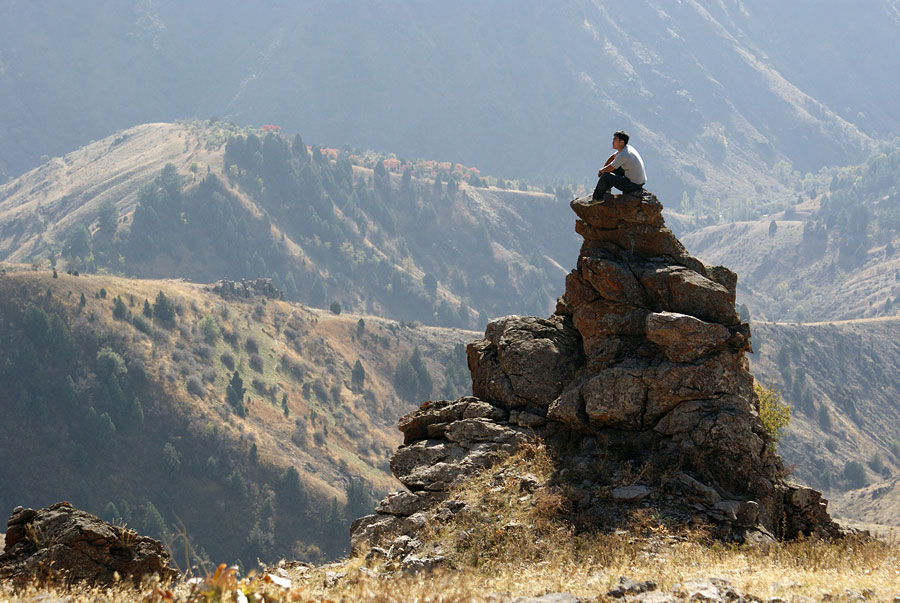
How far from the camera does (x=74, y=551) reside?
16531 mm

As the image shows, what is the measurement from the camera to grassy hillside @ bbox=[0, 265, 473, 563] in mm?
108500

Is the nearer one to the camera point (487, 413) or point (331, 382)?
point (487, 413)

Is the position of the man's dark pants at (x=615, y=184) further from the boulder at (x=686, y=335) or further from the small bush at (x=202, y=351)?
the small bush at (x=202, y=351)

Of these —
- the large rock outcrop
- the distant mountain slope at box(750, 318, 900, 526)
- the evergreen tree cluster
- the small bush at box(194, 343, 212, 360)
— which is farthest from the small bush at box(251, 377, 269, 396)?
the large rock outcrop

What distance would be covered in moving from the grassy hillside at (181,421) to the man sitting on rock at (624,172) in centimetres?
9023

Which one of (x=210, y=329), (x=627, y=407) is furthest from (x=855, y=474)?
(x=627, y=407)

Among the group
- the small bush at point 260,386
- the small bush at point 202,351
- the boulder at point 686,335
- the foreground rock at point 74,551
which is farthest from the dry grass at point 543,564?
the small bush at point 260,386

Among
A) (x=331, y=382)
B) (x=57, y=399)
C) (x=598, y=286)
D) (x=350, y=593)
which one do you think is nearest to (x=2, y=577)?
(x=350, y=593)

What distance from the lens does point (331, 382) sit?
142m

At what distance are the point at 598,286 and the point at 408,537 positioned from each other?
7361 mm

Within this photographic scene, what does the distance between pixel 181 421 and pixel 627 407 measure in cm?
10674

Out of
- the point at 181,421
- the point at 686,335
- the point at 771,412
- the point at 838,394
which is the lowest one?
the point at 771,412

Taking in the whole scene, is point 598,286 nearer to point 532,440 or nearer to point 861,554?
point 532,440

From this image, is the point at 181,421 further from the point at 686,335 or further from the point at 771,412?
the point at 686,335
